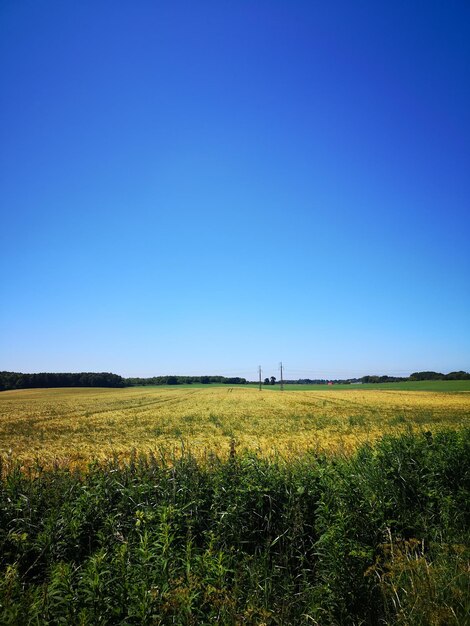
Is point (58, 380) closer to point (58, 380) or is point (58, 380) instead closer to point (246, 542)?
point (58, 380)

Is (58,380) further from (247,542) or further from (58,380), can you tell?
(247,542)

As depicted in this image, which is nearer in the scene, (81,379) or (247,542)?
(247,542)

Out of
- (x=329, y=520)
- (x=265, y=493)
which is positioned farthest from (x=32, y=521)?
(x=329, y=520)

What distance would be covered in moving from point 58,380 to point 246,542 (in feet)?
536

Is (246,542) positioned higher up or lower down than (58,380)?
higher up

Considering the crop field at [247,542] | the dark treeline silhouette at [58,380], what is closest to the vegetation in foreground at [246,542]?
the crop field at [247,542]

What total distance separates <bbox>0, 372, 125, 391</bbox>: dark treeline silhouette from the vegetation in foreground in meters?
151

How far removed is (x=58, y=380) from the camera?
146 m

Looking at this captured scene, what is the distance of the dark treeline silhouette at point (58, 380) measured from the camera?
131375 mm

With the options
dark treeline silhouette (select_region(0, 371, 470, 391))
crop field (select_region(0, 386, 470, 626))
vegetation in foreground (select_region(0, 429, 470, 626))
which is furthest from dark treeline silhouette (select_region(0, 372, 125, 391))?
crop field (select_region(0, 386, 470, 626))

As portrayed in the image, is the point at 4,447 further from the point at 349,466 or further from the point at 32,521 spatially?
the point at 349,466

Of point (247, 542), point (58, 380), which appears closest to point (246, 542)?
point (247, 542)

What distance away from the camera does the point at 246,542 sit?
5359 mm

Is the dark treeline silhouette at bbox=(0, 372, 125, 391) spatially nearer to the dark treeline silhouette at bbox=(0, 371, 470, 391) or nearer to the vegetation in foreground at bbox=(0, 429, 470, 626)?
the dark treeline silhouette at bbox=(0, 371, 470, 391)
